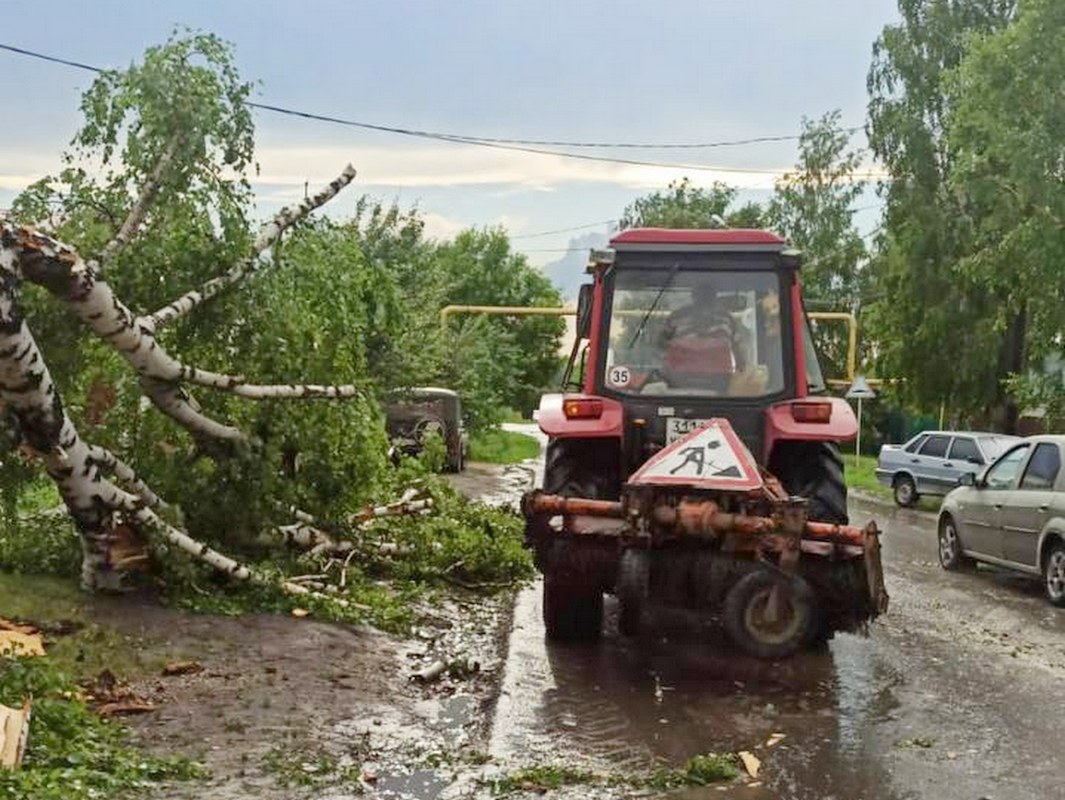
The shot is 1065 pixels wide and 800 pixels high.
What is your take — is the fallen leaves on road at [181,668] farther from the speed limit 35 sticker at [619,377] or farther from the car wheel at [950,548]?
the car wheel at [950,548]

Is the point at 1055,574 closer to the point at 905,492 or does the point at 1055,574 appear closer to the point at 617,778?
the point at 617,778

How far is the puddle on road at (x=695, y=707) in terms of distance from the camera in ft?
23.6

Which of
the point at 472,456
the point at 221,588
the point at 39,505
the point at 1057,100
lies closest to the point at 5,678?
the point at 221,588

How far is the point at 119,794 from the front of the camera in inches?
238

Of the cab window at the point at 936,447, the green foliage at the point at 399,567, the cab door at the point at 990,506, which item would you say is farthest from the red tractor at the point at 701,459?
the cab window at the point at 936,447

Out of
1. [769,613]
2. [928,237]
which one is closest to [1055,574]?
[769,613]

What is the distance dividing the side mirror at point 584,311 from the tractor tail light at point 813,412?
1.67 meters

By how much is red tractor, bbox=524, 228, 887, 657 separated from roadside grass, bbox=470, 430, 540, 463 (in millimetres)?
25224

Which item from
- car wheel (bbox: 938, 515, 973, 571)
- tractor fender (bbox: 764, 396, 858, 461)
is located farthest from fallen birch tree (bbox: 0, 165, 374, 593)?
car wheel (bbox: 938, 515, 973, 571)

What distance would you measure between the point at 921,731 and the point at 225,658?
13.4ft

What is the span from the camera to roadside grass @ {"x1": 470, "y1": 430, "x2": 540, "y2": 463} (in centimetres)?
3647

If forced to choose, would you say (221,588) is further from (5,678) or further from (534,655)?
(5,678)

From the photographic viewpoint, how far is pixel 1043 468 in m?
14.1

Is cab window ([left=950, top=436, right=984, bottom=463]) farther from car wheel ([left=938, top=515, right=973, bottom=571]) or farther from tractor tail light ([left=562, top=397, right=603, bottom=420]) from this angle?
tractor tail light ([left=562, top=397, right=603, bottom=420])
